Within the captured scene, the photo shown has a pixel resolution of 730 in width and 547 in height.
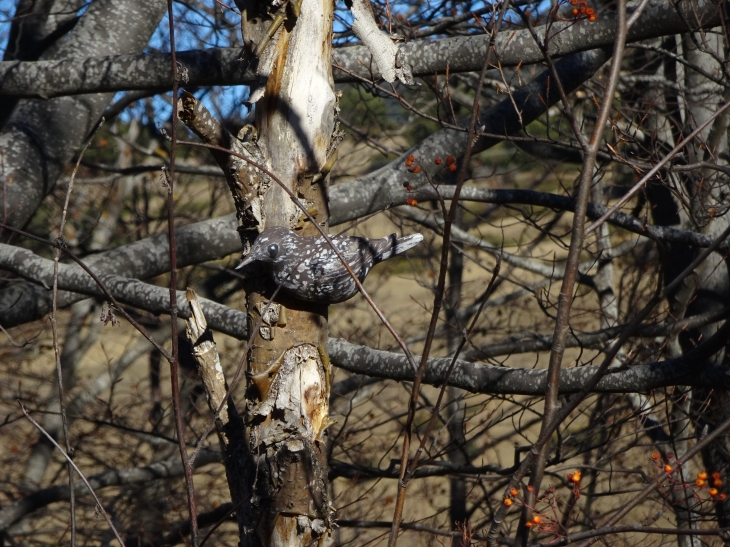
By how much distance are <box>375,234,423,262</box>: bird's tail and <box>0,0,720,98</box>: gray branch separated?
98 centimetres

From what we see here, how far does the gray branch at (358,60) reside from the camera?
268 cm

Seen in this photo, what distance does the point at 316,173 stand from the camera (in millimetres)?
1986

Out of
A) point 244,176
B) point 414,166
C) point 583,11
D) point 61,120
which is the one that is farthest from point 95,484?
point 583,11

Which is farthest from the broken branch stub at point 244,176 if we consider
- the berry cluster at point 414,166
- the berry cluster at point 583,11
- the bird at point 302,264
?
the berry cluster at point 583,11

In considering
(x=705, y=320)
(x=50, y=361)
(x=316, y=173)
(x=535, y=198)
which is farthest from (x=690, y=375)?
(x=50, y=361)

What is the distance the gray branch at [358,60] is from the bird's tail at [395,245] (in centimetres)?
98

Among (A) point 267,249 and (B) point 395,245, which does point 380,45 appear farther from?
(A) point 267,249

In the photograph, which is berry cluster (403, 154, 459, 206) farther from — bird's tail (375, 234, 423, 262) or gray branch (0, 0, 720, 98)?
bird's tail (375, 234, 423, 262)

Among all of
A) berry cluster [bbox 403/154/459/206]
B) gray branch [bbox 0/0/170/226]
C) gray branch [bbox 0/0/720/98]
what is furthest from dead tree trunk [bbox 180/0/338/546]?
gray branch [bbox 0/0/170/226]

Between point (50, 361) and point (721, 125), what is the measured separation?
7.05 m

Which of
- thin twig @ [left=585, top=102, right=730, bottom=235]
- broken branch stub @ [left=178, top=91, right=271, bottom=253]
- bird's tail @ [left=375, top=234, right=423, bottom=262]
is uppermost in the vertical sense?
broken branch stub @ [left=178, top=91, right=271, bottom=253]

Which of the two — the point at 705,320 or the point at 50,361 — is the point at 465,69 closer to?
the point at 705,320

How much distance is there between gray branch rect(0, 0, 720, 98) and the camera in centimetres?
268

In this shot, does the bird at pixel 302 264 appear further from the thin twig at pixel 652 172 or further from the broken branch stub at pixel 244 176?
the thin twig at pixel 652 172
